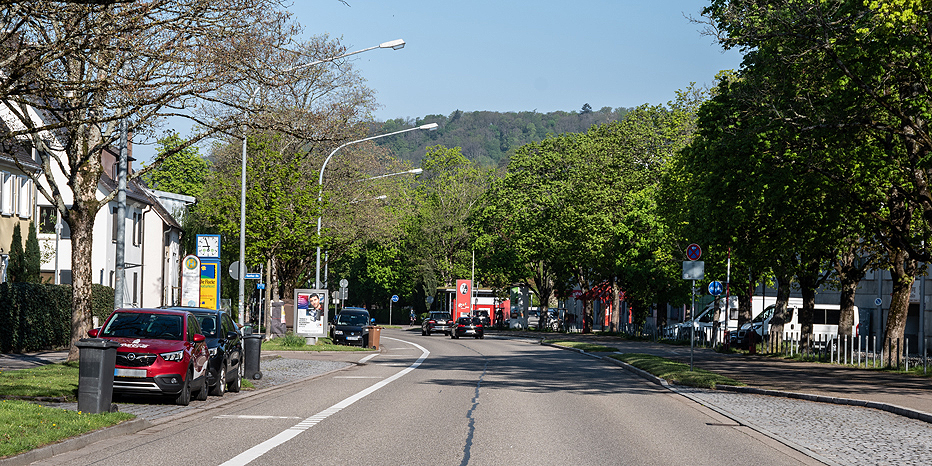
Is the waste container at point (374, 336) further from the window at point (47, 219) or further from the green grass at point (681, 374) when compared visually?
the window at point (47, 219)

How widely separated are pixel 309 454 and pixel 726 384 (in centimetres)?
1360

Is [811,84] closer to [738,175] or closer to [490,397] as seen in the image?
[738,175]

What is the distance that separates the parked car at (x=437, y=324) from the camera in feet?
210

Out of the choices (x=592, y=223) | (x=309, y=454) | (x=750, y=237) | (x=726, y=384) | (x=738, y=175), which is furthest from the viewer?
(x=592, y=223)

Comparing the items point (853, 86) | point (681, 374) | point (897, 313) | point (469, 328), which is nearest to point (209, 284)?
point (681, 374)

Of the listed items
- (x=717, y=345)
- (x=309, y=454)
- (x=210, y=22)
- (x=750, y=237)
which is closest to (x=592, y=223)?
(x=717, y=345)

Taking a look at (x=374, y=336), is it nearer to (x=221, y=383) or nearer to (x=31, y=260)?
(x=31, y=260)

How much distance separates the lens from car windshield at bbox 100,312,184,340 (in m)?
16.1

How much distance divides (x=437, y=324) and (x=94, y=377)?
51.4m

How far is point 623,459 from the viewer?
34.7ft

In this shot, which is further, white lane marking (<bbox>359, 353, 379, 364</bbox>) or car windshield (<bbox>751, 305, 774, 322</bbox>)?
car windshield (<bbox>751, 305, 774, 322</bbox>)

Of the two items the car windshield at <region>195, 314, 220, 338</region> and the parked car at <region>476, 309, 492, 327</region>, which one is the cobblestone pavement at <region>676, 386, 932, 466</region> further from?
the parked car at <region>476, 309, 492, 327</region>

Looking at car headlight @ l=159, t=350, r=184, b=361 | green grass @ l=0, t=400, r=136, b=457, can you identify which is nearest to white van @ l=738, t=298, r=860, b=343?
car headlight @ l=159, t=350, r=184, b=361

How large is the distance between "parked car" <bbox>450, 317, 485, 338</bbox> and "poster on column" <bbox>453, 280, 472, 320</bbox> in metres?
7.85
